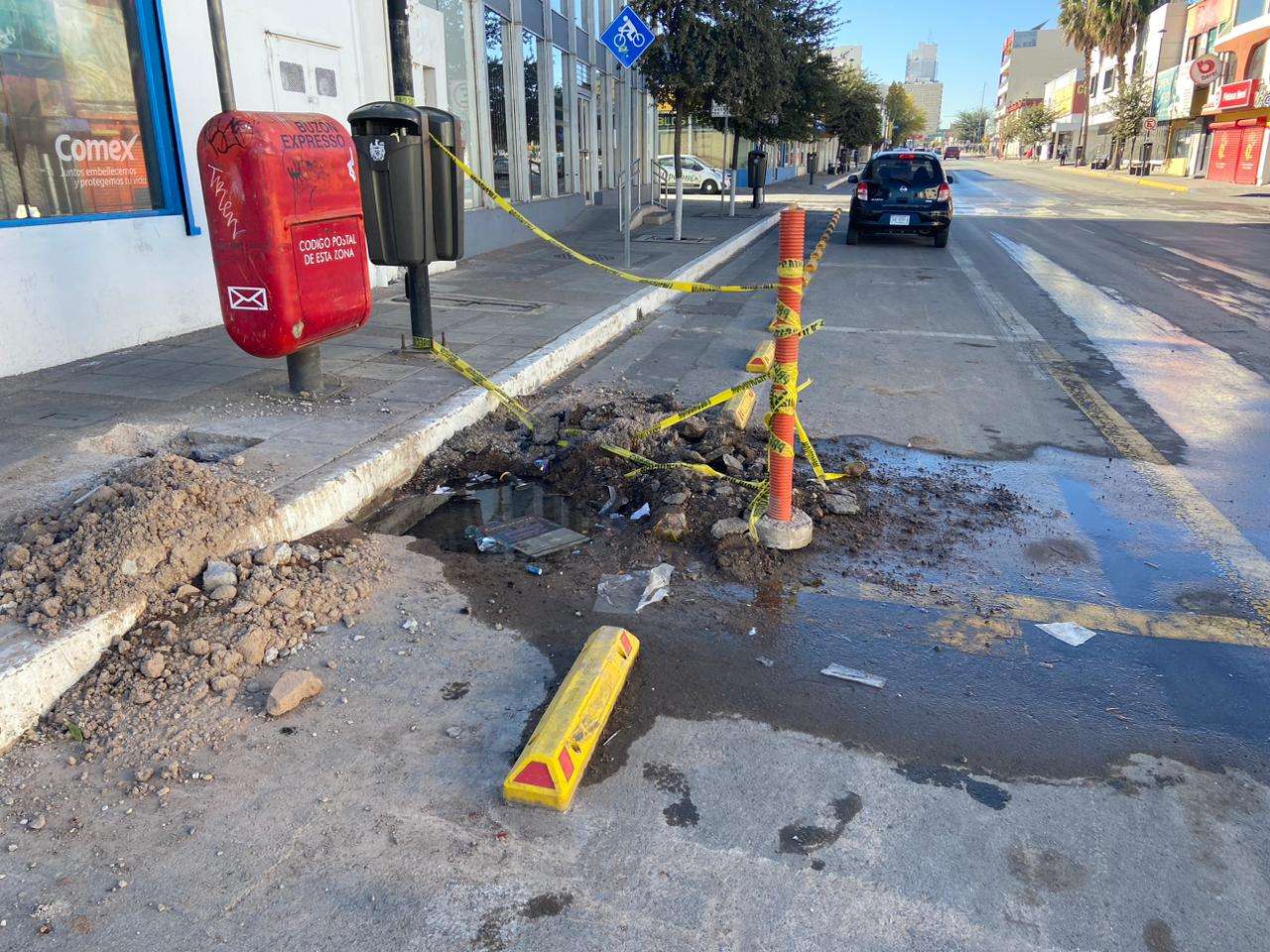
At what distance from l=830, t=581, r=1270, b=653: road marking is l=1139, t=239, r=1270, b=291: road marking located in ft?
40.7

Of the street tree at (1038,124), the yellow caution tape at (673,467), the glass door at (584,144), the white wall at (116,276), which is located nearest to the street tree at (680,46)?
the glass door at (584,144)

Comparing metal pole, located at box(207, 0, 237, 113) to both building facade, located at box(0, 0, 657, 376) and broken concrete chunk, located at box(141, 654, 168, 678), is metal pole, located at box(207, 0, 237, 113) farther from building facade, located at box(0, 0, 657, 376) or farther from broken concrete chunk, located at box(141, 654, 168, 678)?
broken concrete chunk, located at box(141, 654, 168, 678)

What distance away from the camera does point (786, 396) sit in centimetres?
441

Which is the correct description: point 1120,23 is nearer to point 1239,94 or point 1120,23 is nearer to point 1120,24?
point 1120,24

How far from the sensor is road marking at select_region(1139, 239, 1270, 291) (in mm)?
14211

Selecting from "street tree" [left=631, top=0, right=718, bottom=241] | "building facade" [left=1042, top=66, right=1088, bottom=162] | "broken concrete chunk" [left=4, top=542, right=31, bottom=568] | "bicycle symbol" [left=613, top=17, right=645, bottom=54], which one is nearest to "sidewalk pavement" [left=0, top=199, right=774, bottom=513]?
"broken concrete chunk" [left=4, top=542, right=31, bottom=568]

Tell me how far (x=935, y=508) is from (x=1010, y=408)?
2.53m

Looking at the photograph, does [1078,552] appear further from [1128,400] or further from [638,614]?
[1128,400]

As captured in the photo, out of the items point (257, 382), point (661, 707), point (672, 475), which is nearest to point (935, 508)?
point (672, 475)

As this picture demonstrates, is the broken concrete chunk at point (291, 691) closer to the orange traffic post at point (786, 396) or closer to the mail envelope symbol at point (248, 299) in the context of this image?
the orange traffic post at point (786, 396)

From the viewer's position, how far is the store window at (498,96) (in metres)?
16.3

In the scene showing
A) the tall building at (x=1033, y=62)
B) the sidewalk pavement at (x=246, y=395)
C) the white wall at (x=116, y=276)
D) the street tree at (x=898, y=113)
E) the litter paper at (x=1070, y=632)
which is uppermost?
the tall building at (x=1033, y=62)

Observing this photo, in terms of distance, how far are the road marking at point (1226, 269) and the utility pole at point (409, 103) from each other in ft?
42.2

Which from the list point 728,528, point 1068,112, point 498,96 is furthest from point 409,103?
point 1068,112
